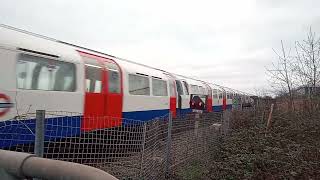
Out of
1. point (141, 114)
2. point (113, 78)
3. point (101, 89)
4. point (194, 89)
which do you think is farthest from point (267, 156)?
point (194, 89)

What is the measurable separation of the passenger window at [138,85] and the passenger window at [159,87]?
2.48ft

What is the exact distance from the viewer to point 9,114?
22.7 feet

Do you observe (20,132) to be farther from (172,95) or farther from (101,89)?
(172,95)

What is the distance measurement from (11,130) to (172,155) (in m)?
2.95

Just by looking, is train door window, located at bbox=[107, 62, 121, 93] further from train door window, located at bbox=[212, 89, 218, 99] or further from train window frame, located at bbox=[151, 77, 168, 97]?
train door window, located at bbox=[212, 89, 218, 99]

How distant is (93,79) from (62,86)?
1266 mm

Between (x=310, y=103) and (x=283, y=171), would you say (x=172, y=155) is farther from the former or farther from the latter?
(x=310, y=103)

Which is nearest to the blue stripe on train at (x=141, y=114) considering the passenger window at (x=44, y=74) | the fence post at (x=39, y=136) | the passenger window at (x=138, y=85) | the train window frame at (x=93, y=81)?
the passenger window at (x=138, y=85)

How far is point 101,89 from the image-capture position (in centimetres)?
1003

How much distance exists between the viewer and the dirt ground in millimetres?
7243

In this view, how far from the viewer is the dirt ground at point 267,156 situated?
23.8ft

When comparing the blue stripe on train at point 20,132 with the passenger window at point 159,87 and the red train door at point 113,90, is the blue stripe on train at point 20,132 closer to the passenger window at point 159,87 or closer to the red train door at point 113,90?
the red train door at point 113,90

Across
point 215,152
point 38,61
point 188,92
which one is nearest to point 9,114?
point 38,61

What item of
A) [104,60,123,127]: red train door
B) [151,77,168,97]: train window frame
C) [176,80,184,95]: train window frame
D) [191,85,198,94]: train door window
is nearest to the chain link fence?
[104,60,123,127]: red train door
